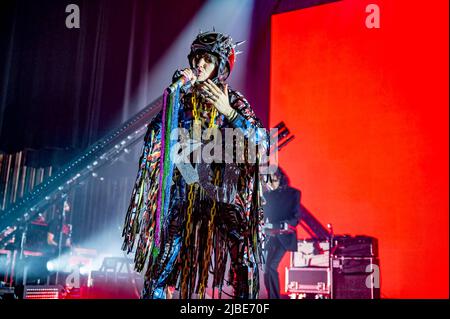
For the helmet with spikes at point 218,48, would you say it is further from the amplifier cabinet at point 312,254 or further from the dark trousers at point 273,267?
the amplifier cabinet at point 312,254

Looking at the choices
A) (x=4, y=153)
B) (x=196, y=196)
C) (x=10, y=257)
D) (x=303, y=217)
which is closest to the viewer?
(x=196, y=196)

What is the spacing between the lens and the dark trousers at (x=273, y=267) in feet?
17.7

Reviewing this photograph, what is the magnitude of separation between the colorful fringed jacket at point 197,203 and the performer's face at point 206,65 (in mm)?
116

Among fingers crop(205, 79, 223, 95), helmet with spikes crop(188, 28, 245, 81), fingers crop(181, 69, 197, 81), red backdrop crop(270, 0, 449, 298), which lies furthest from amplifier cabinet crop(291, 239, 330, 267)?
fingers crop(181, 69, 197, 81)

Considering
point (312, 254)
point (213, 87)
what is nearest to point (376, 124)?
point (312, 254)

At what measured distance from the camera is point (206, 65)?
7.20 feet

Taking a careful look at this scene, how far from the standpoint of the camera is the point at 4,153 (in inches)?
262

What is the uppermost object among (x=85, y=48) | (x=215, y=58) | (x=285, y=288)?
(x=85, y=48)

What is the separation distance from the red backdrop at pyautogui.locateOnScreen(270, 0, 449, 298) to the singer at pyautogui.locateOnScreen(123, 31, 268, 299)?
4964 mm

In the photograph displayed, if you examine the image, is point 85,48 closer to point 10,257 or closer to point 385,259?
point 10,257

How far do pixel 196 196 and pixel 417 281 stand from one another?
17.0 ft

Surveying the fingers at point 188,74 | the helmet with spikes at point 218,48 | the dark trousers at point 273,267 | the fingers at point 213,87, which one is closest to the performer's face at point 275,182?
the dark trousers at point 273,267
